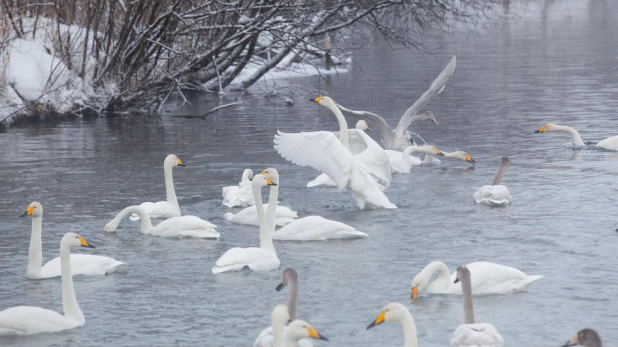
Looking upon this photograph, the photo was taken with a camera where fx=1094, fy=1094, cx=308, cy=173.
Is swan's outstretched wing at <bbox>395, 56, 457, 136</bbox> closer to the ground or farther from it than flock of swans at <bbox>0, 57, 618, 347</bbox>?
farther from it

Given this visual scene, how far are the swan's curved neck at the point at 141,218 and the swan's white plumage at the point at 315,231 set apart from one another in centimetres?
132

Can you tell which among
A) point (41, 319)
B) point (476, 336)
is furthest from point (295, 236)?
point (476, 336)

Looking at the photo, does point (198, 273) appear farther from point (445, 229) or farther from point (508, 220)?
point (508, 220)

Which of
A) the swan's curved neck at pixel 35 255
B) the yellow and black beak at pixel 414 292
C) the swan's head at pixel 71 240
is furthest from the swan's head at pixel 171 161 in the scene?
the yellow and black beak at pixel 414 292

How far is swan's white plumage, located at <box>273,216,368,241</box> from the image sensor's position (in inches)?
394

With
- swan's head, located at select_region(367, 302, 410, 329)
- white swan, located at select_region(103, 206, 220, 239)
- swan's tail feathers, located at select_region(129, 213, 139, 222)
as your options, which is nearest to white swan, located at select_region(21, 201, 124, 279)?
white swan, located at select_region(103, 206, 220, 239)

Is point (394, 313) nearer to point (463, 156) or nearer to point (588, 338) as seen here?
point (588, 338)

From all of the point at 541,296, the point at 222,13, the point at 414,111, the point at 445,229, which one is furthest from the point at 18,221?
the point at 222,13

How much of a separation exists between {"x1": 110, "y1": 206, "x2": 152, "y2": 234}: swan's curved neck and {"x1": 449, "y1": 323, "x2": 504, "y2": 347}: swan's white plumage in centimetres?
463

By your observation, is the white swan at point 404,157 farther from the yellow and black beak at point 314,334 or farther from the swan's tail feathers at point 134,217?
the yellow and black beak at point 314,334

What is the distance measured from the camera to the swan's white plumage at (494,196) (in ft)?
37.7

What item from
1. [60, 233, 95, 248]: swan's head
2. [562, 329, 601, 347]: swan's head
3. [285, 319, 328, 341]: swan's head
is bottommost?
[562, 329, 601, 347]: swan's head

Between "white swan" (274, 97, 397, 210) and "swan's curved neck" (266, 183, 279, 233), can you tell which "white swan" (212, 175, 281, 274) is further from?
"white swan" (274, 97, 397, 210)

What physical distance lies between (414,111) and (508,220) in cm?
608
